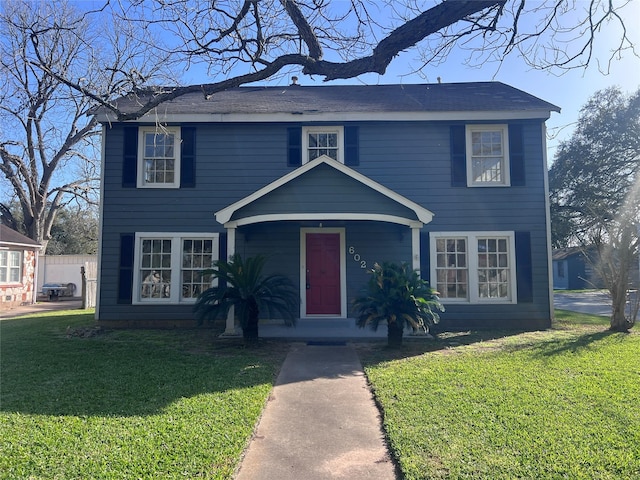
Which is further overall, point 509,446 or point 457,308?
point 457,308

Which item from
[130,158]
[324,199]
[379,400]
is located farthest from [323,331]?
[130,158]

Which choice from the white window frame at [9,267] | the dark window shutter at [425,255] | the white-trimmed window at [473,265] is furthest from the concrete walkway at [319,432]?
the white window frame at [9,267]

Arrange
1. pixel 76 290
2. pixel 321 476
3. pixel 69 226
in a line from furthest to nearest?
pixel 69 226 < pixel 76 290 < pixel 321 476

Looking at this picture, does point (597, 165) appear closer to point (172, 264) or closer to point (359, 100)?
point (359, 100)

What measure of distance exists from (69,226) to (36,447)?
3651cm

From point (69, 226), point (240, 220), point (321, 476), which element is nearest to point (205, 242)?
point (240, 220)

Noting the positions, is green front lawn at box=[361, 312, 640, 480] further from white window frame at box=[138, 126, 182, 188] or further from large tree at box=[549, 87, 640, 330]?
large tree at box=[549, 87, 640, 330]

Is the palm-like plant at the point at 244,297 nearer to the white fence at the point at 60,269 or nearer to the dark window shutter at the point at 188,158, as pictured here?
the dark window shutter at the point at 188,158

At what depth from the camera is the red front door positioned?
402 inches

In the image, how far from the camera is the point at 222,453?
3.37 m

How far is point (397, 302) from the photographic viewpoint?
7.34 m

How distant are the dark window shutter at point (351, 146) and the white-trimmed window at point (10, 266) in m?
14.8

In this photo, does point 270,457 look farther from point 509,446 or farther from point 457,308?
point 457,308

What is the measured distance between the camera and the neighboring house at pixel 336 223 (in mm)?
10156
